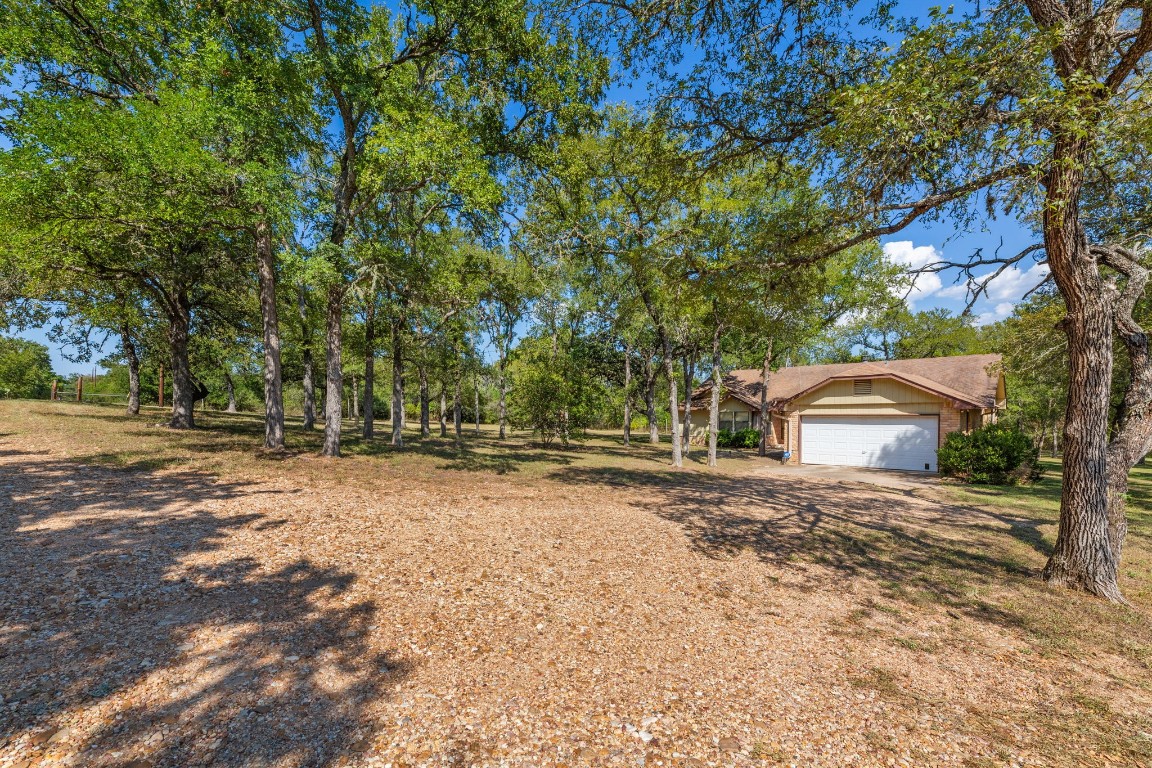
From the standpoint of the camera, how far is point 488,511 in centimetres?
748

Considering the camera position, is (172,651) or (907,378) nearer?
(172,651)

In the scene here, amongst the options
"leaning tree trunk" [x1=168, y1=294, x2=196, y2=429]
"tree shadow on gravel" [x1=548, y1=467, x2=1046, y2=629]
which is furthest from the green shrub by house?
"leaning tree trunk" [x1=168, y1=294, x2=196, y2=429]

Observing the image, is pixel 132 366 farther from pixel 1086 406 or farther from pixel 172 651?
pixel 1086 406

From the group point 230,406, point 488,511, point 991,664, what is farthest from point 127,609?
point 230,406

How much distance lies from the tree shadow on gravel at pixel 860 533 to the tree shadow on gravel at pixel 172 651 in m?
4.89

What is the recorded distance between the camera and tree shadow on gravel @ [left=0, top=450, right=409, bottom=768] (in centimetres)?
232

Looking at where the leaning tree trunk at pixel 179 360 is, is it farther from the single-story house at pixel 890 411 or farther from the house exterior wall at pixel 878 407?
the single-story house at pixel 890 411

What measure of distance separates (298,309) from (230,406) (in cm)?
1965

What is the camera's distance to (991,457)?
13.8 meters

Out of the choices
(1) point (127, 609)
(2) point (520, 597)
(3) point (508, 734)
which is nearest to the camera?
(3) point (508, 734)

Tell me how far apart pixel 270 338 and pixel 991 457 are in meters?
22.2

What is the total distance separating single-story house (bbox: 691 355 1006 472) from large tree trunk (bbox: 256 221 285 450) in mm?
20214

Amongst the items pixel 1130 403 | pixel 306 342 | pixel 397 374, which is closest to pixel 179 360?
pixel 306 342

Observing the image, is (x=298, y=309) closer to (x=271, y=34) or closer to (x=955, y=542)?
(x=271, y=34)
